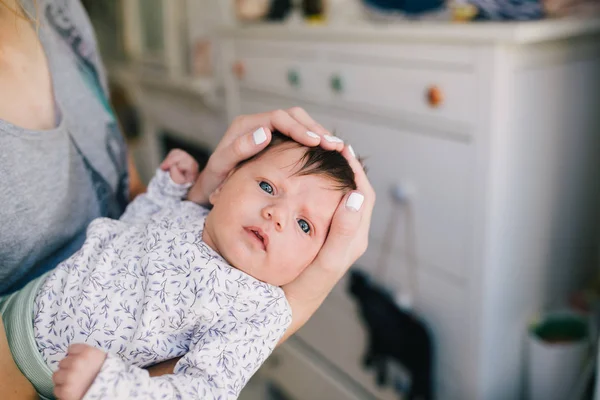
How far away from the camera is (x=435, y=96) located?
4.54 feet

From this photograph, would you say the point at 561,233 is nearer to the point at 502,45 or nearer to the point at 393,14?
the point at 502,45

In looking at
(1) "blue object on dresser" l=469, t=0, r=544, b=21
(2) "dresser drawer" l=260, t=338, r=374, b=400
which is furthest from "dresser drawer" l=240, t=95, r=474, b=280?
(2) "dresser drawer" l=260, t=338, r=374, b=400

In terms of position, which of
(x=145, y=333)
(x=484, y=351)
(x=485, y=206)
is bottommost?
(x=484, y=351)

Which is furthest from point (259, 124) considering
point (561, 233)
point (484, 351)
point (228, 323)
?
point (561, 233)

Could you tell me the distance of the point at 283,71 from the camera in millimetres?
1914

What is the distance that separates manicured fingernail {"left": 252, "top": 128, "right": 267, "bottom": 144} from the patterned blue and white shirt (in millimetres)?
175

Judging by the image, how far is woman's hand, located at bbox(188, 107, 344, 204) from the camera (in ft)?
2.91

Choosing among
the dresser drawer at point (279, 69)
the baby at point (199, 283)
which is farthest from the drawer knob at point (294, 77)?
the baby at point (199, 283)

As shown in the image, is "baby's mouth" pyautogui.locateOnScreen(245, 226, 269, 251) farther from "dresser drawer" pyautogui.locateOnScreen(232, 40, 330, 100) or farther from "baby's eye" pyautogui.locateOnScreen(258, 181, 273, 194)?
"dresser drawer" pyautogui.locateOnScreen(232, 40, 330, 100)

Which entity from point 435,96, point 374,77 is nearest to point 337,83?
point 374,77

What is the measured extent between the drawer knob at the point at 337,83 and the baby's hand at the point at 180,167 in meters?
0.70

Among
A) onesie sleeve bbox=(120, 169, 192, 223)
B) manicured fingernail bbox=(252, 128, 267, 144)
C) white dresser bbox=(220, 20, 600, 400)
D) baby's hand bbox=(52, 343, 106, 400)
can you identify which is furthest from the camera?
white dresser bbox=(220, 20, 600, 400)

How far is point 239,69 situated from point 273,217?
139cm

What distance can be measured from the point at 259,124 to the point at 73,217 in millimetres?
328
